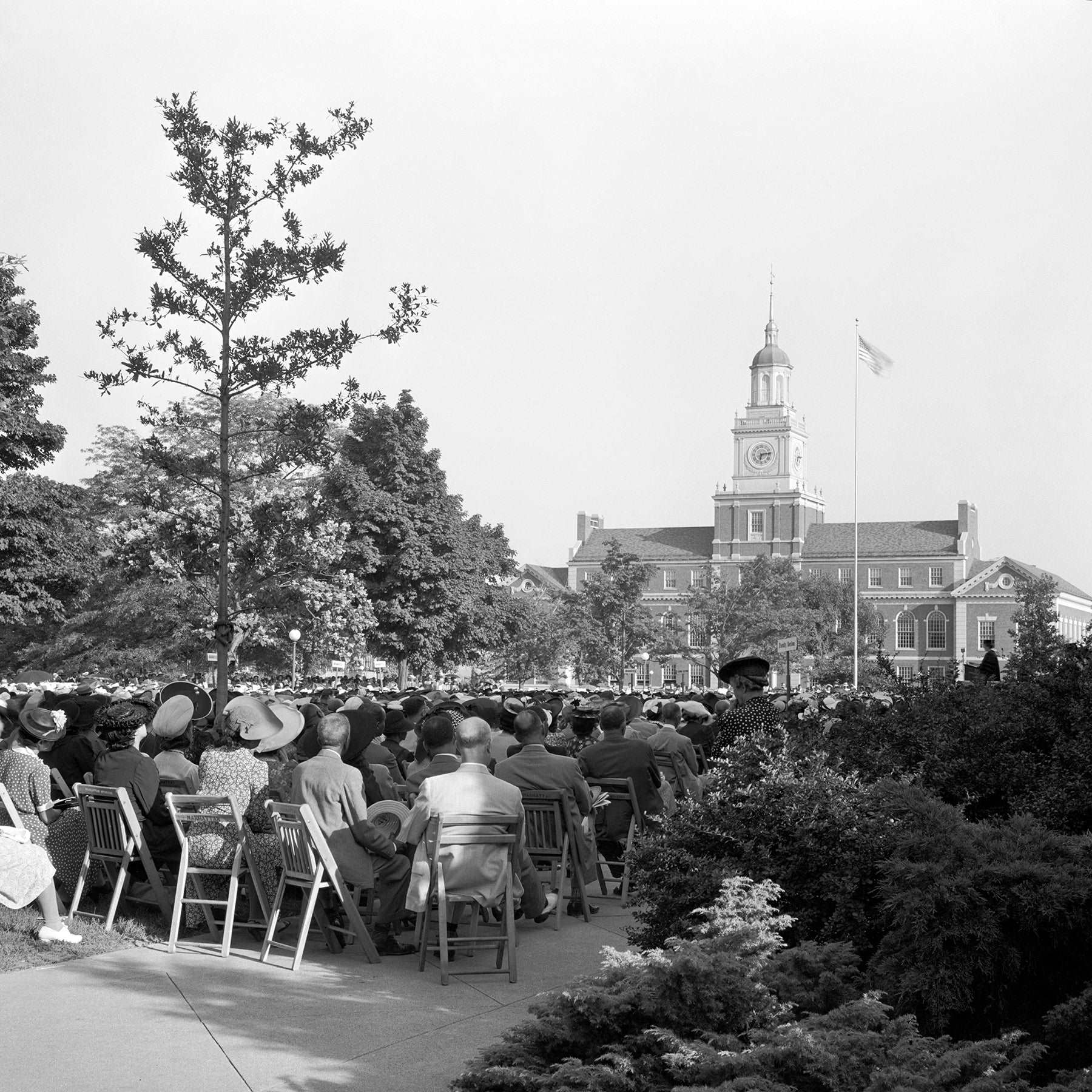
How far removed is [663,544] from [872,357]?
83.3 meters

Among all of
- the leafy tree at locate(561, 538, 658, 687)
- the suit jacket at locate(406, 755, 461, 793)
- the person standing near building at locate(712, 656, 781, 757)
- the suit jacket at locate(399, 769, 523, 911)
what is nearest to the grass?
the suit jacket at locate(399, 769, 523, 911)

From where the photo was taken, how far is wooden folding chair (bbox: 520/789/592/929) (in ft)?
28.9

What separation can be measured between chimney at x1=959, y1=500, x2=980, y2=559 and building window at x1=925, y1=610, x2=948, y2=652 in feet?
22.4

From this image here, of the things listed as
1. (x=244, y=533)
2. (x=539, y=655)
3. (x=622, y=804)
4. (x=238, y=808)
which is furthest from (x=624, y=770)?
(x=539, y=655)

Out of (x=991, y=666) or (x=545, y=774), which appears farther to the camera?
(x=991, y=666)

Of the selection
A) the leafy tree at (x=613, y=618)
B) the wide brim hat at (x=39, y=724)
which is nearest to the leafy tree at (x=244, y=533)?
the wide brim hat at (x=39, y=724)

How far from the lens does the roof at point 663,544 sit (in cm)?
12925

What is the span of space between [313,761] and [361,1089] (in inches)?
111

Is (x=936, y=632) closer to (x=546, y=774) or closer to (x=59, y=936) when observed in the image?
(x=546, y=774)

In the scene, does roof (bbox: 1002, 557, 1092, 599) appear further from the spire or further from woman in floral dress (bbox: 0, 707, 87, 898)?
woman in floral dress (bbox: 0, 707, 87, 898)

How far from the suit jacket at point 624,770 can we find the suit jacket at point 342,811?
2657 millimetres

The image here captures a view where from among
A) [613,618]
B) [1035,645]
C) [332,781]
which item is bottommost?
[332,781]

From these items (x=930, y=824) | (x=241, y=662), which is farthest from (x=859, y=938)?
(x=241, y=662)

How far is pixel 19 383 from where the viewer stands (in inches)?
1305
